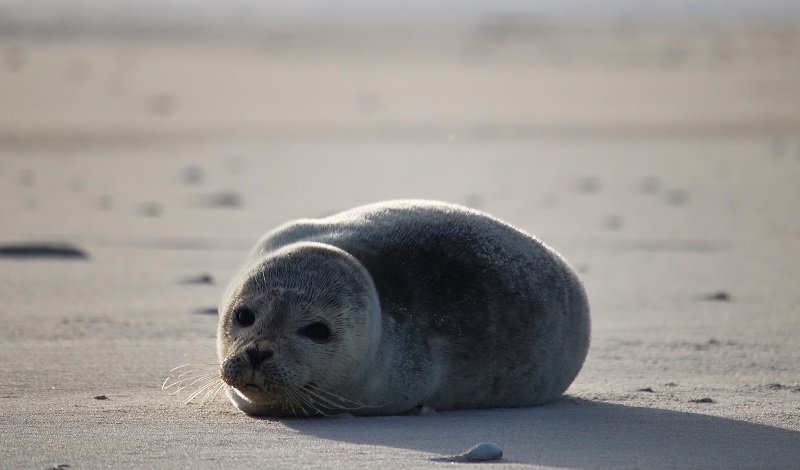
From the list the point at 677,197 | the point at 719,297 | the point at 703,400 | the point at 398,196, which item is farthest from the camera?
the point at 677,197

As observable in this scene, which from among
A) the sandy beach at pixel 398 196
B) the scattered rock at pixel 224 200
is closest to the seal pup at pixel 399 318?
the sandy beach at pixel 398 196

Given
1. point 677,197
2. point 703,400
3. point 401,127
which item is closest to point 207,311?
point 703,400

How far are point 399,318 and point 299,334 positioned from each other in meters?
0.38

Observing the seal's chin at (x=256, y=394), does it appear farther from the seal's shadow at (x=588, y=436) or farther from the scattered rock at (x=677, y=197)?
the scattered rock at (x=677, y=197)

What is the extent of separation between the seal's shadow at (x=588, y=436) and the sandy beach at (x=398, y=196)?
0.5 inches

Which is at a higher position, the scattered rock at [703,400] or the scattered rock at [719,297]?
the scattered rock at [719,297]

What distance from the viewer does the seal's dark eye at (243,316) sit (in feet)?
13.8

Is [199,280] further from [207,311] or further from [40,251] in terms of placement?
[40,251]

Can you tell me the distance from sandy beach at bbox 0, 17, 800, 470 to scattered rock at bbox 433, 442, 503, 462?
0.06m

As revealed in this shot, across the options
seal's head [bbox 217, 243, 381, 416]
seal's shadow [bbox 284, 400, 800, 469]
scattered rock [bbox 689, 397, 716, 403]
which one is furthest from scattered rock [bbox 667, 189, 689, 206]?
seal's head [bbox 217, 243, 381, 416]

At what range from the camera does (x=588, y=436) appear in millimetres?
3941

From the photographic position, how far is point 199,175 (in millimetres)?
11562

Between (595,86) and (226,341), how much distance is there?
16.7 m

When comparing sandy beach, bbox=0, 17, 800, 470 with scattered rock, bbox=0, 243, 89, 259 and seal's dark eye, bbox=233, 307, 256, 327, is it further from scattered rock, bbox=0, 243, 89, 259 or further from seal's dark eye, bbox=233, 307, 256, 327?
seal's dark eye, bbox=233, 307, 256, 327
